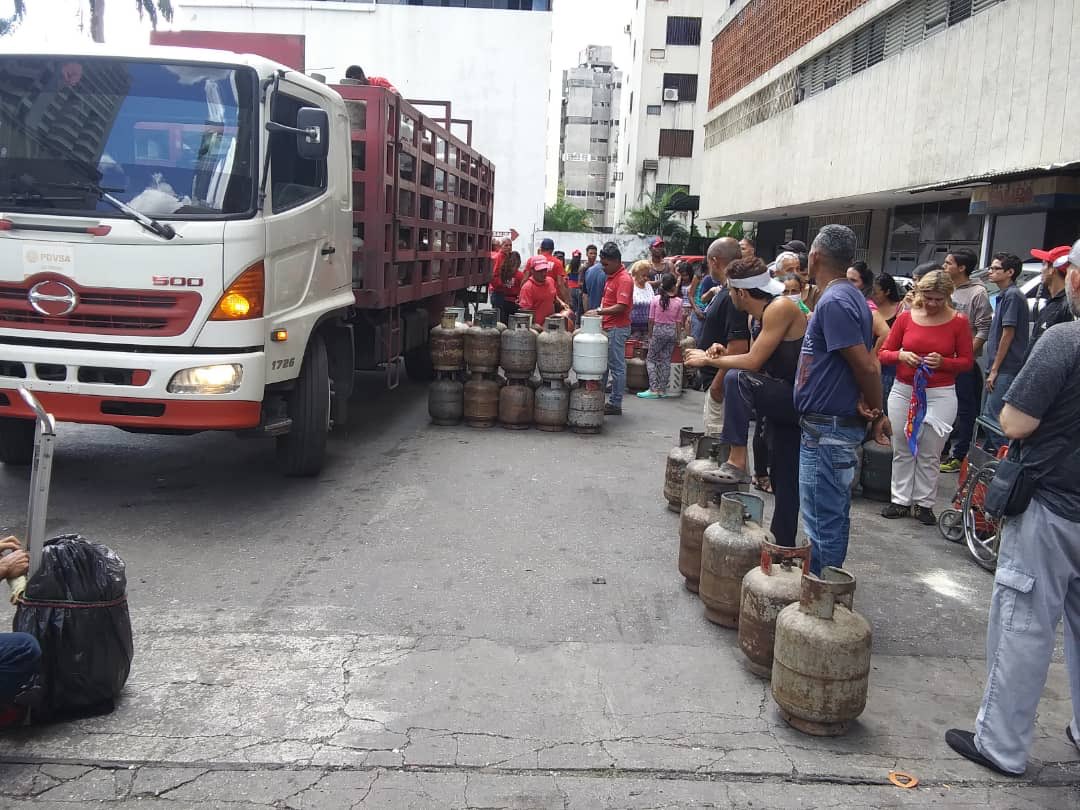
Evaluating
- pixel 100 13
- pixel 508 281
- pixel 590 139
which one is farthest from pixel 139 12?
pixel 590 139

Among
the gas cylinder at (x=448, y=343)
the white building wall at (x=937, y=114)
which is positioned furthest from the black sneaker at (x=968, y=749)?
the white building wall at (x=937, y=114)

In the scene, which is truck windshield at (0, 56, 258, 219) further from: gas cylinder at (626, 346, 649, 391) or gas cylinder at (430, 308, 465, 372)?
gas cylinder at (626, 346, 649, 391)

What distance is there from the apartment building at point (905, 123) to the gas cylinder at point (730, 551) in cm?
761

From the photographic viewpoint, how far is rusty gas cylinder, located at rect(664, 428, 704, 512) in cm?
630

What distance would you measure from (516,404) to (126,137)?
454 centimetres

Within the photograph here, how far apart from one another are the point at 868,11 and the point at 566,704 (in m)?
15.6

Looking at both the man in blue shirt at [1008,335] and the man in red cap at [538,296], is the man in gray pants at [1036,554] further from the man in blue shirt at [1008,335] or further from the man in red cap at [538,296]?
the man in red cap at [538,296]

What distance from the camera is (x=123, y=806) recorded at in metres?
3.02

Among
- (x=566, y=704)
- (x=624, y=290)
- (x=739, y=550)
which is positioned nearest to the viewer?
(x=566, y=704)

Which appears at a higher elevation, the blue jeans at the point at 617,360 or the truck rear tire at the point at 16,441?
the blue jeans at the point at 617,360

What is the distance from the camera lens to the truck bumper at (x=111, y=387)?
5.52m

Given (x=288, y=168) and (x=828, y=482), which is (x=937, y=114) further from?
(x=828, y=482)

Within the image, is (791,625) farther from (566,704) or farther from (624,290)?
(624,290)

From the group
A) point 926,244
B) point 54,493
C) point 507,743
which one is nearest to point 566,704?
point 507,743
